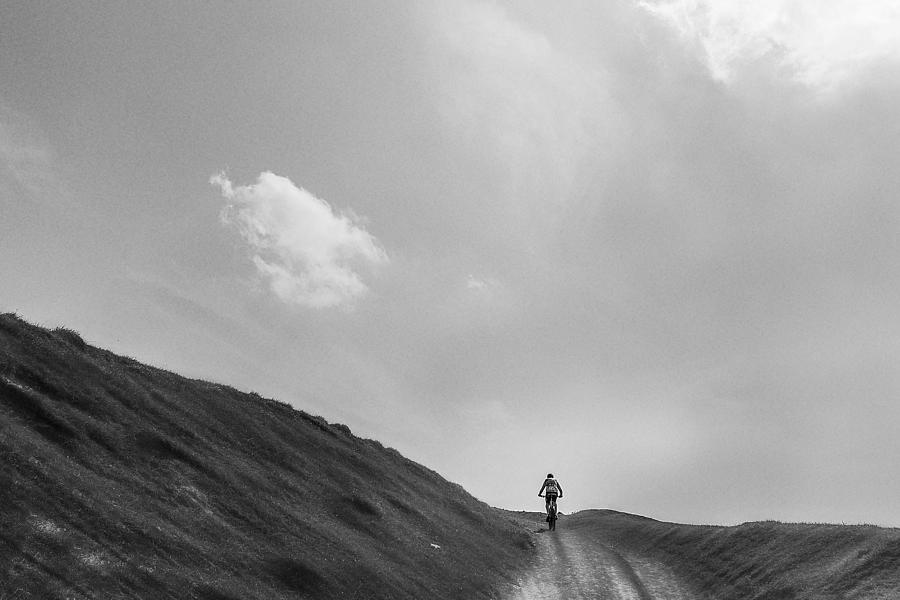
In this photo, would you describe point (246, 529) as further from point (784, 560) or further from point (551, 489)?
point (551, 489)

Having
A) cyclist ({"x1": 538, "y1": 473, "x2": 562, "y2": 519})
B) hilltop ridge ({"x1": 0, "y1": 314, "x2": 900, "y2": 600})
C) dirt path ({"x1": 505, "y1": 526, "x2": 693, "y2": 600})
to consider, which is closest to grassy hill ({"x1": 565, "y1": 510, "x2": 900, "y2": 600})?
hilltop ridge ({"x1": 0, "y1": 314, "x2": 900, "y2": 600})

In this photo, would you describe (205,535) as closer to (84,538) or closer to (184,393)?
(84,538)

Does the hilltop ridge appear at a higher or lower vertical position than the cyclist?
lower

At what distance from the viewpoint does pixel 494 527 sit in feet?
151

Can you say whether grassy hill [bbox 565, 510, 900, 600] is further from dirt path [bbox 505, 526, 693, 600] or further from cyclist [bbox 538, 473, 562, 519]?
cyclist [bbox 538, 473, 562, 519]

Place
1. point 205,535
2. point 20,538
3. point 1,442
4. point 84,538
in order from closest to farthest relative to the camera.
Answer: point 20,538, point 84,538, point 1,442, point 205,535

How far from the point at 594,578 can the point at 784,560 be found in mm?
9088

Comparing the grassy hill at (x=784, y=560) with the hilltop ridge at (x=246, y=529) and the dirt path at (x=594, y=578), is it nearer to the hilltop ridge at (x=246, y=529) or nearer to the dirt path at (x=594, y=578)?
the hilltop ridge at (x=246, y=529)

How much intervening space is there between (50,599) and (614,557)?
33.4m

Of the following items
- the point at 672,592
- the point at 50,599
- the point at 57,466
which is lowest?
the point at 50,599

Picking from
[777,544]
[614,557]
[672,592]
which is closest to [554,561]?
[614,557]

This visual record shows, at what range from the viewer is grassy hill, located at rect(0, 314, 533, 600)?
54.6 feet

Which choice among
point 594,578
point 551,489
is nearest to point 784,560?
point 594,578

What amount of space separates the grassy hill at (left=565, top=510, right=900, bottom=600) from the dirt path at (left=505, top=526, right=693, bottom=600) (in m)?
1.43
